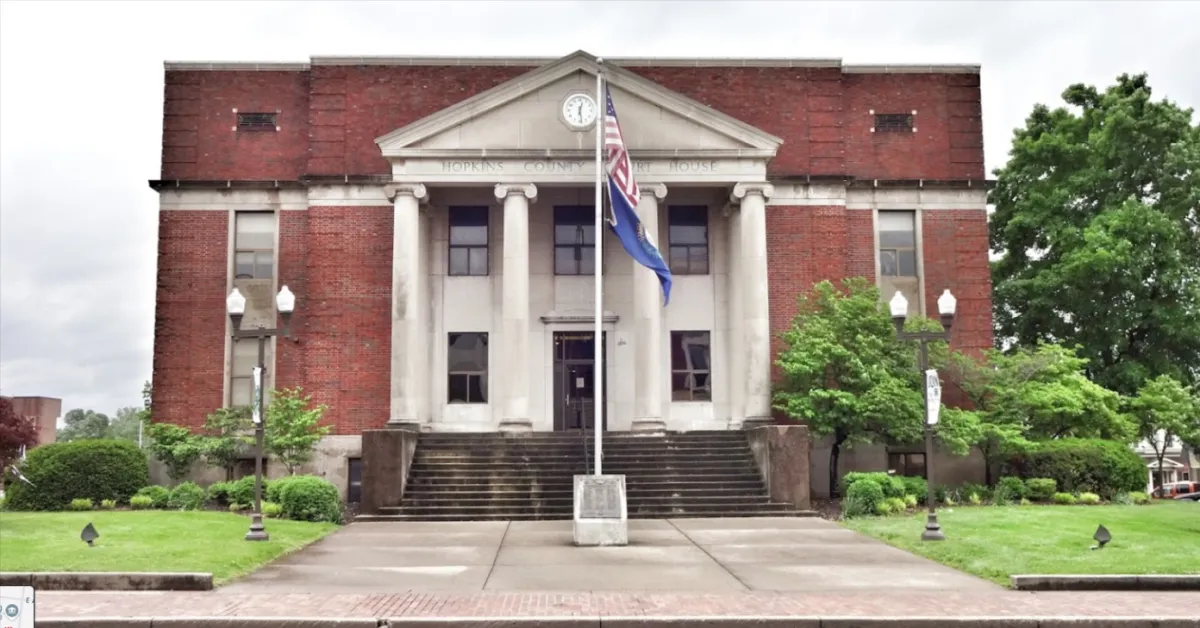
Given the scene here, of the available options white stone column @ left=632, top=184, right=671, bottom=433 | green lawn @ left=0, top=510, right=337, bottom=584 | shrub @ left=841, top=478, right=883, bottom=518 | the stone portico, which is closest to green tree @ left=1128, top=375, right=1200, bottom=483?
shrub @ left=841, top=478, right=883, bottom=518

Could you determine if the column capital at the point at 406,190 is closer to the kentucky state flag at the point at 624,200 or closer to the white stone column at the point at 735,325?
the kentucky state flag at the point at 624,200

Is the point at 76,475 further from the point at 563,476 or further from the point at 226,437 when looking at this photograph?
the point at 563,476

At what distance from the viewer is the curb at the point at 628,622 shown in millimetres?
11609

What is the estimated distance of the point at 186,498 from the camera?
26031mm

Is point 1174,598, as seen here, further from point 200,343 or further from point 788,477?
point 200,343

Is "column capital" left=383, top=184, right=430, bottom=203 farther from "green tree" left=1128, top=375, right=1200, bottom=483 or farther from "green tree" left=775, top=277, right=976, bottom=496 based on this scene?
"green tree" left=1128, top=375, right=1200, bottom=483

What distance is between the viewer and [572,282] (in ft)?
106

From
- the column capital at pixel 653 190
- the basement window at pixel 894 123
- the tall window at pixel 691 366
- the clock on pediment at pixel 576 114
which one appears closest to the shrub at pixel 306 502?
the tall window at pixel 691 366

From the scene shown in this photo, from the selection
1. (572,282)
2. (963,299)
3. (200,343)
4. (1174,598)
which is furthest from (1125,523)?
(200,343)

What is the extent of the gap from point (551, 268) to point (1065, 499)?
50.4 ft

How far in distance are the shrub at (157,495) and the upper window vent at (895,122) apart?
23.1 metres

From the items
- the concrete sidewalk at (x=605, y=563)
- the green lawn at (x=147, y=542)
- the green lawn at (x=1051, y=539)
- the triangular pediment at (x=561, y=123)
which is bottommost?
the concrete sidewalk at (x=605, y=563)

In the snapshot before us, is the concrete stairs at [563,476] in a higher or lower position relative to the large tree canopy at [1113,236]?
lower

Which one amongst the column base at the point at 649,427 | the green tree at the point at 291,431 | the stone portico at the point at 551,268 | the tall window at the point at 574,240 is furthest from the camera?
the tall window at the point at 574,240
